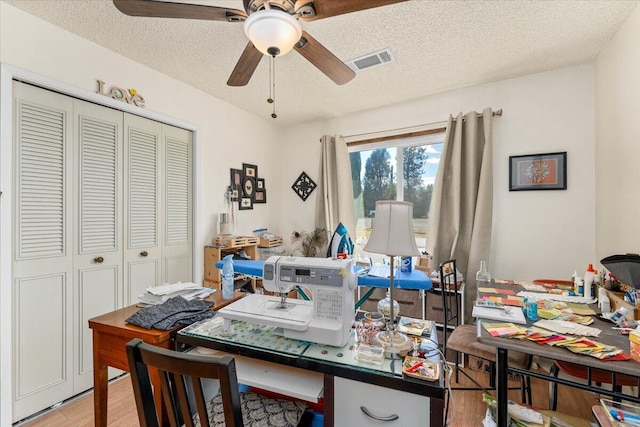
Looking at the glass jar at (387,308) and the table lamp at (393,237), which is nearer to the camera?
the table lamp at (393,237)

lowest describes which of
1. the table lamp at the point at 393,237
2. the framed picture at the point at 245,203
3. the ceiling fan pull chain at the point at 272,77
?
the table lamp at the point at 393,237

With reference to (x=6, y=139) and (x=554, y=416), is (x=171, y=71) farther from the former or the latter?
(x=554, y=416)

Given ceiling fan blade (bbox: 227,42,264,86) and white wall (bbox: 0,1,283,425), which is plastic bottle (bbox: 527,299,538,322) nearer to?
ceiling fan blade (bbox: 227,42,264,86)

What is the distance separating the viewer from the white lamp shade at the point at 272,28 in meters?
1.26

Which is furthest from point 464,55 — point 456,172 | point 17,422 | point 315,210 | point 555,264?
point 17,422

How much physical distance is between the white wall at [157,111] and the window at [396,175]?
1.28m

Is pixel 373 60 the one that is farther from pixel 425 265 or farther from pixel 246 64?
pixel 425 265

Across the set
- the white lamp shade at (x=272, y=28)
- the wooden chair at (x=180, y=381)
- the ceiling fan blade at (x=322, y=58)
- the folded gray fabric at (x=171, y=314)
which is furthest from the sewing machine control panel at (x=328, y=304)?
the ceiling fan blade at (x=322, y=58)

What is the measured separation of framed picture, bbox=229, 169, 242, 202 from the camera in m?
3.37

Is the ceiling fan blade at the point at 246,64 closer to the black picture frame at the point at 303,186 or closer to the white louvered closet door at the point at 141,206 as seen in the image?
the white louvered closet door at the point at 141,206

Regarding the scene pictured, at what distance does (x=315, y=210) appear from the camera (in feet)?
12.8

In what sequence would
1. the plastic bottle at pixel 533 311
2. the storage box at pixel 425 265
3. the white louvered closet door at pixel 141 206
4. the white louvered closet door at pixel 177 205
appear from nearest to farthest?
the plastic bottle at pixel 533 311 < the white louvered closet door at pixel 141 206 < the white louvered closet door at pixel 177 205 < the storage box at pixel 425 265

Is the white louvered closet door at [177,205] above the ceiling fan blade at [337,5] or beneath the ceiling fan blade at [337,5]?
beneath

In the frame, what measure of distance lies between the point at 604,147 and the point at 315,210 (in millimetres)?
2914
